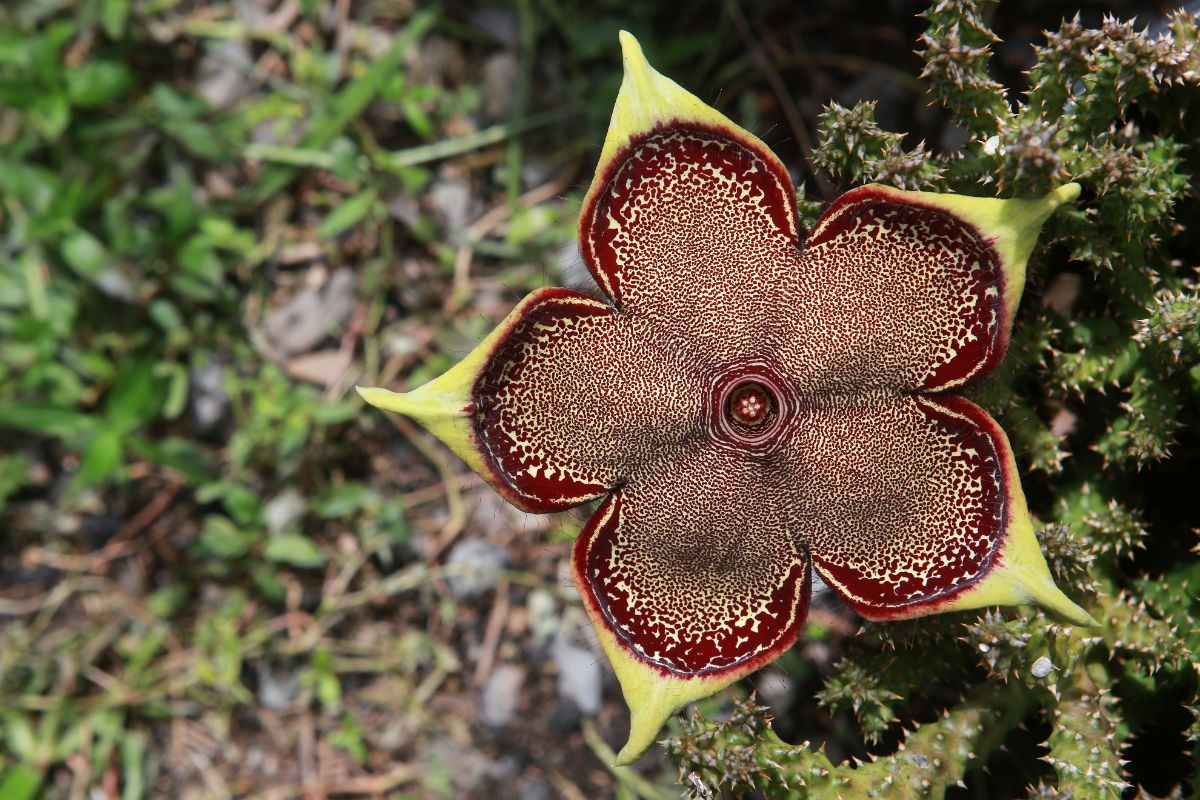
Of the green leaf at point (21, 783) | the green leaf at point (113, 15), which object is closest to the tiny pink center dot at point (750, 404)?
the green leaf at point (113, 15)

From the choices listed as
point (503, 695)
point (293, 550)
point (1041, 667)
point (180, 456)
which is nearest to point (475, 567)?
point (503, 695)

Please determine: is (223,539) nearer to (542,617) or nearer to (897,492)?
(542,617)

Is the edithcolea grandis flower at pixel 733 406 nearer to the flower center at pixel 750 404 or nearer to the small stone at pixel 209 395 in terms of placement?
the flower center at pixel 750 404

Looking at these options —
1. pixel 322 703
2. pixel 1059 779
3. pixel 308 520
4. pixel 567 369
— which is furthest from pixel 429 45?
pixel 1059 779

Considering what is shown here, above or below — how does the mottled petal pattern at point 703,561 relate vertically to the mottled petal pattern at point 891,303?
below

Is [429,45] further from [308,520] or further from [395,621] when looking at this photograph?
[395,621]

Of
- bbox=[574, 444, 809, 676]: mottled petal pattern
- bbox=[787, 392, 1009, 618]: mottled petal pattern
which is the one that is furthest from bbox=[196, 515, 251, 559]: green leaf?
bbox=[787, 392, 1009, 618]: mottled petal pattern
